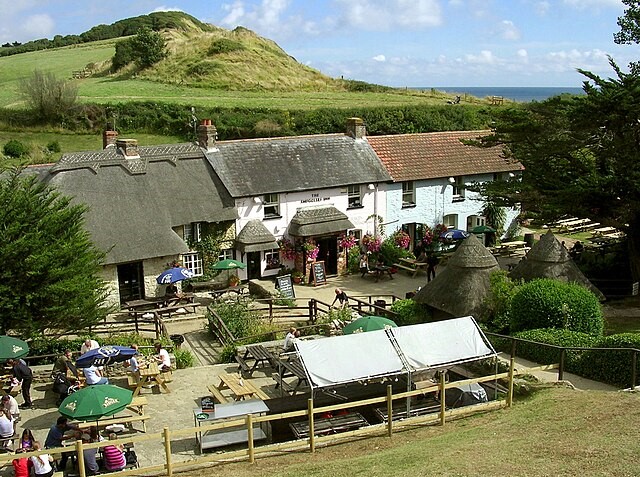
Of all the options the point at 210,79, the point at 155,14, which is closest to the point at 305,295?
the point at 210,79

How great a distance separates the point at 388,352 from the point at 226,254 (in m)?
16.3

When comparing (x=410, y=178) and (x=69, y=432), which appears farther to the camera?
(x=410, y=178)

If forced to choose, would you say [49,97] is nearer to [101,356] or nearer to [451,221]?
[451,221]

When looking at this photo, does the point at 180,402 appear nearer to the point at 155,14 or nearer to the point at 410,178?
the point at 410,178

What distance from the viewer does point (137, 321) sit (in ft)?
78.9

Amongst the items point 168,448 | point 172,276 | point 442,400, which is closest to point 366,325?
point 442,400

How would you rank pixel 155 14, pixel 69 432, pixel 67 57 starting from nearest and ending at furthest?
pixel 69 432, pixel 67 57, pixel 155 14

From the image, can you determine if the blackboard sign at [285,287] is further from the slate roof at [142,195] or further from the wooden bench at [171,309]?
the slate roof at [142,195]

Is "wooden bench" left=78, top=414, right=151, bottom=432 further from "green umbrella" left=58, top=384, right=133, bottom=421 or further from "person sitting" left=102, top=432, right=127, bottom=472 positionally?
"person sitting" left=102, top=432, right=127, bottom=472

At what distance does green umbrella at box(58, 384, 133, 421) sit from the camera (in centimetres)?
1346

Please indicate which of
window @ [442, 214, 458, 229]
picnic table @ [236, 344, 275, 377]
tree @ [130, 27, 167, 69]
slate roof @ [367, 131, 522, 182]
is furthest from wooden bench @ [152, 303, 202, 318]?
tree @ [130, 27, 167, 69]

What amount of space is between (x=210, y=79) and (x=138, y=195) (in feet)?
162

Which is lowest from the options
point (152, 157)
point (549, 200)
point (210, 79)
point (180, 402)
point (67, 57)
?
point (180, 402)

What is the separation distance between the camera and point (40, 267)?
731 inches
